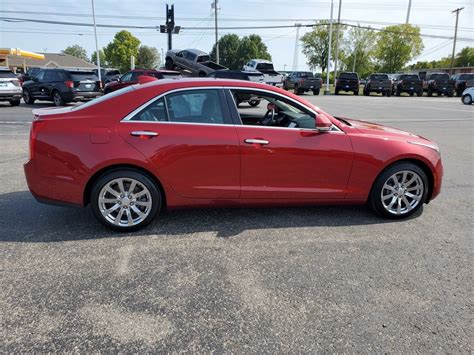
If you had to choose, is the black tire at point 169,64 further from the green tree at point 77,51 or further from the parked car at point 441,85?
the green tree at point 77,51

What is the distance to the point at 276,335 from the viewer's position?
95.4 inches

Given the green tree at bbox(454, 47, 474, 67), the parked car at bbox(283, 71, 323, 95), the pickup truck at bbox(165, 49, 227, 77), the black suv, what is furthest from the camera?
the green tree at bbox(454, 47, 474, 67)

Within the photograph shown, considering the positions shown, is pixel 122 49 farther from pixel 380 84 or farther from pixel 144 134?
pixel 144 134

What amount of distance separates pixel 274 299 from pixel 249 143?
166 cm

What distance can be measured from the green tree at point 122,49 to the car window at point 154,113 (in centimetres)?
8331

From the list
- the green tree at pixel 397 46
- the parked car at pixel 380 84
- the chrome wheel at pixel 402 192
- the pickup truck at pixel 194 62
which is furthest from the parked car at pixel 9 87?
the green tree at pixel 397 46

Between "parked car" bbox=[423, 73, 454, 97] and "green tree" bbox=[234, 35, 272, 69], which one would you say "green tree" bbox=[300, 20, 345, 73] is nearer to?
"green tree" bbox=[234, 35, 272, 69]

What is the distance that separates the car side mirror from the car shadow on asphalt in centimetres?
106

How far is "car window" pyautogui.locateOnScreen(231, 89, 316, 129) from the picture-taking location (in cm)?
406

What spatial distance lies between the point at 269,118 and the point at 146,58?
97.1 m

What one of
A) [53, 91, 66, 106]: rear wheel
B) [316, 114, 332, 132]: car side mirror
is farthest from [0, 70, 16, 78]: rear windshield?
[316, 114, 332, 132]: car side mirror

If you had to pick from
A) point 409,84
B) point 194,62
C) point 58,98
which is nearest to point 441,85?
point 409,84

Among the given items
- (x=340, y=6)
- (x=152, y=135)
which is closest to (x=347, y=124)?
(x=152, y=135)

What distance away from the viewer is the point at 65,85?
15734 millimetres
